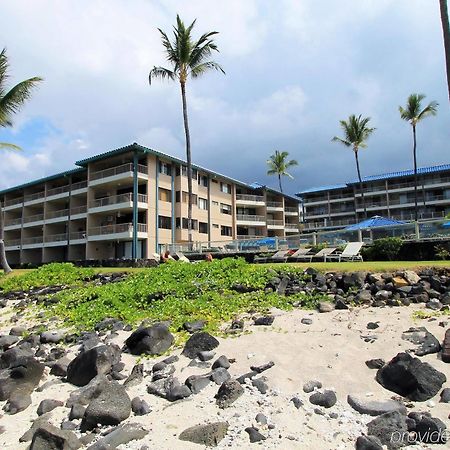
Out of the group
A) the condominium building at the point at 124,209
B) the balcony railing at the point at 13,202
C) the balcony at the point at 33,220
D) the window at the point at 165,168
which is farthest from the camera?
the balcony railing at the point at 13,202

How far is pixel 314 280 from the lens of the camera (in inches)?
408

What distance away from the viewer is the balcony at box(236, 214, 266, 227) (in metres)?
48.8

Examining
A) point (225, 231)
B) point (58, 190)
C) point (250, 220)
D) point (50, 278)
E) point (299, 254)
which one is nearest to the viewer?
point (50, 278)

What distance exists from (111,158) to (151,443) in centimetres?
3611

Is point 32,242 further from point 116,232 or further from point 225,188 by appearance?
point 225,188

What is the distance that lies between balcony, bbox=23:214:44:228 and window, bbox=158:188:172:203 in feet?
53.5

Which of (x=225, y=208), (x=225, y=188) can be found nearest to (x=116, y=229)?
(x=225, y=208)

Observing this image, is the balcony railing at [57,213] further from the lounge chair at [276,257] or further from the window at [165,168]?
the lounge chair at [276,257]

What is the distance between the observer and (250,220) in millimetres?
50250

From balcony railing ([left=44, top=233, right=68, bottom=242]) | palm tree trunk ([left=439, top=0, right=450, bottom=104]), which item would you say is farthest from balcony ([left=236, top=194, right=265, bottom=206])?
palm tree trunk ([left=439, top=0, right=450, bottom=104])

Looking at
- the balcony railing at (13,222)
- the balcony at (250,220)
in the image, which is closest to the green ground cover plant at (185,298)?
the balcony at (250,220)

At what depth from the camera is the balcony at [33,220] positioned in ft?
150

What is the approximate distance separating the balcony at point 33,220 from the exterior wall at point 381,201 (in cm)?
4217

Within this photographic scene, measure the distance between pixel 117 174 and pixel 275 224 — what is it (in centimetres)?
2502
